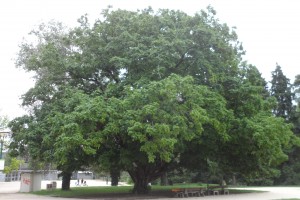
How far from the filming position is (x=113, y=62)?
22.9m

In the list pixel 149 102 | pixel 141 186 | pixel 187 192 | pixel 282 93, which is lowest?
pixel 187 192

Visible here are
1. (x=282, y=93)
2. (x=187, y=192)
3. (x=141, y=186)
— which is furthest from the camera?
(x=282, y=93)

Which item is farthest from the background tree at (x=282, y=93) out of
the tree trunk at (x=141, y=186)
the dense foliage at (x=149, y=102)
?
the tree trunk at (x=141, y=186)

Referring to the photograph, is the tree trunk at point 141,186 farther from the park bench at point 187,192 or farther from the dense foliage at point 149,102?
the park bench at point 187,192

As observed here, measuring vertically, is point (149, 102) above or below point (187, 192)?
above

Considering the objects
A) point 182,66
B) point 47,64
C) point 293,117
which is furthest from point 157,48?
point 293,117

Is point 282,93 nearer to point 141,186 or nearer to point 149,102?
point 141,186

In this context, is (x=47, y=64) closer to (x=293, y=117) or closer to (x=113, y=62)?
(x=113, y=62)

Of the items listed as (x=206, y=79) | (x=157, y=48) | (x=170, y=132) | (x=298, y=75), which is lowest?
(x=170, y=132)

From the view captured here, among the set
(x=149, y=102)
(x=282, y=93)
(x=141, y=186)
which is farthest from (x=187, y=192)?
(x=282, y=93)

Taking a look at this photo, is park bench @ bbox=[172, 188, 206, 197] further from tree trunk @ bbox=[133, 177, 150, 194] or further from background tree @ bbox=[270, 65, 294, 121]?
background tree @ bbox=[270, 65, 294, 121]

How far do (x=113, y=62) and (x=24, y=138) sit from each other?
310 inches

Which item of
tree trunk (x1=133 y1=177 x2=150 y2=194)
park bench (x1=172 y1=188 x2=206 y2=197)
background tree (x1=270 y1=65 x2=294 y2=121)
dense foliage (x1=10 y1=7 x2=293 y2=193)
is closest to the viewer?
dense foliage (x1=10 y1=7 x2=293 y2=193)

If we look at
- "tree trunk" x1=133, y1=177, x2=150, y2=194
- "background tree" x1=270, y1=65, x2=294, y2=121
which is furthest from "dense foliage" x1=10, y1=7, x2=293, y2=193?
"background tree" x1=270, y1=65, x2=294, y2=121
